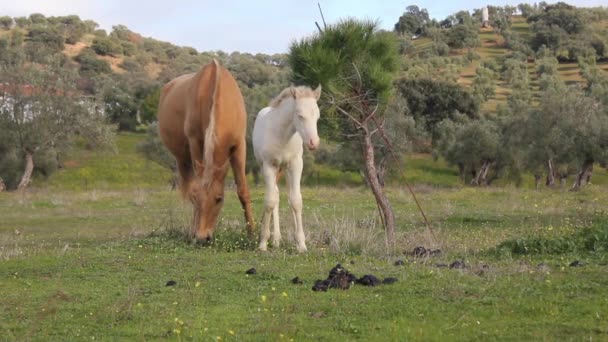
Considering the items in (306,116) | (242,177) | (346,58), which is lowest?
(242,177)

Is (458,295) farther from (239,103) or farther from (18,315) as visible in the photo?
(239,103)

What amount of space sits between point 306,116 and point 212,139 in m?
1.77

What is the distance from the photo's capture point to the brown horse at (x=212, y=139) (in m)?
11.0

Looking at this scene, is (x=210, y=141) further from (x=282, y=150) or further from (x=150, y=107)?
(x=150, y=107)

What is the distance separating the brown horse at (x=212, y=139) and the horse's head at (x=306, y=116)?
146cm

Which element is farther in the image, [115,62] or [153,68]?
[153,68]

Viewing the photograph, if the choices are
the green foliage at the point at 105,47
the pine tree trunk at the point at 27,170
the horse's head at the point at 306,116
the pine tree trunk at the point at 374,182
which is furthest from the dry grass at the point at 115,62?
the horse's head at the point at 306,116

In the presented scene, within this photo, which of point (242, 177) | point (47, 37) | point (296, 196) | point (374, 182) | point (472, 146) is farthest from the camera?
point (47, 37)

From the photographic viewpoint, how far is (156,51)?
125 meters

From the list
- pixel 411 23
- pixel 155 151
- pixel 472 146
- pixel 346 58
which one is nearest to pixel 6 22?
pixel 411 23

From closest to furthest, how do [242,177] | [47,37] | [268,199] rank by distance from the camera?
[268,199]
[242,177]
[47,37]

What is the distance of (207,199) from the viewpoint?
35.8 ft

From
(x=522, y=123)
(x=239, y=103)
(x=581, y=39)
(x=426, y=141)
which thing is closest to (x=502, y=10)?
(x=581, y=39)

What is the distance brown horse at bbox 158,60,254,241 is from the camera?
36.2 feet
